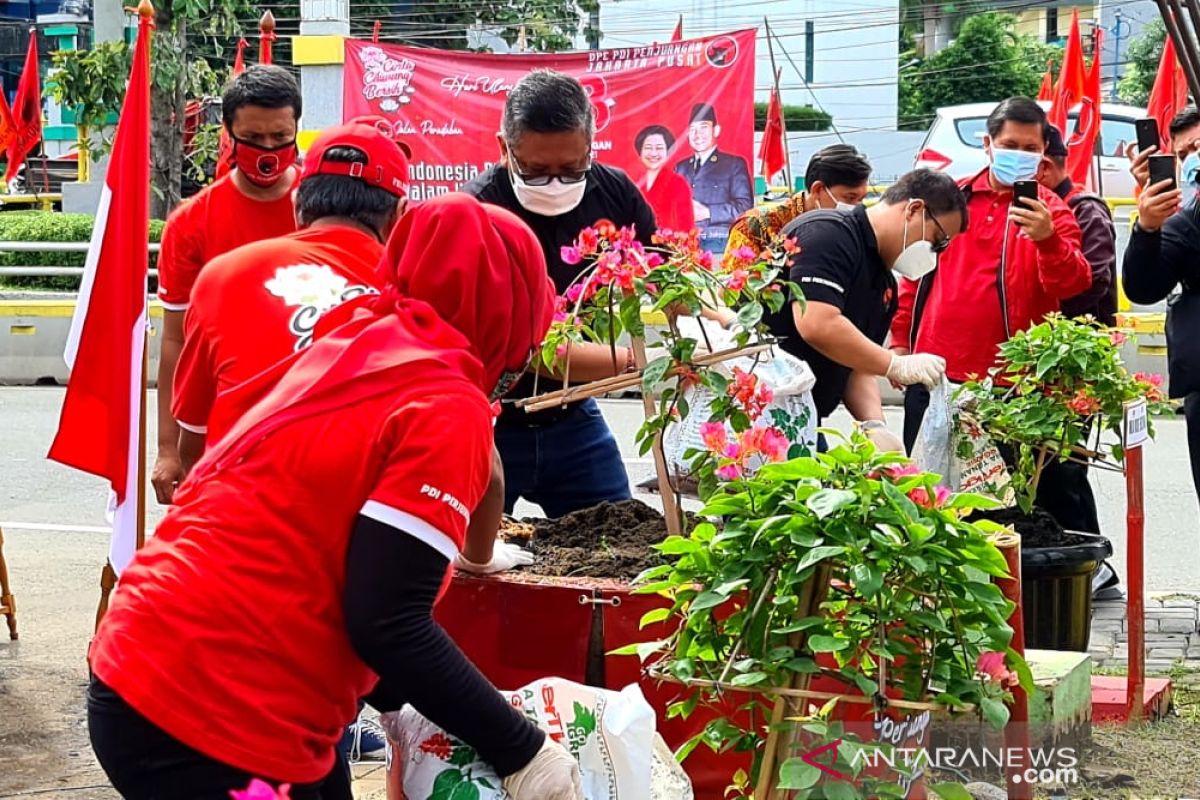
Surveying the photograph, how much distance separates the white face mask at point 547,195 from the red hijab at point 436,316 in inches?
69.4

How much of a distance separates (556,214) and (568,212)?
1.4 inches

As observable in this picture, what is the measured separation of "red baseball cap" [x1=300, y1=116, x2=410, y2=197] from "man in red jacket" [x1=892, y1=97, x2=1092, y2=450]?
3243mm

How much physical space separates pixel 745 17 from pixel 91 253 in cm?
4776

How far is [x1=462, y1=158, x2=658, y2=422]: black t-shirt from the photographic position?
14.0 feet

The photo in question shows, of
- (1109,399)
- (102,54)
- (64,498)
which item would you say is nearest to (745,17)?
(102,54)

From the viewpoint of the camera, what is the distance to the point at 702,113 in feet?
42.5

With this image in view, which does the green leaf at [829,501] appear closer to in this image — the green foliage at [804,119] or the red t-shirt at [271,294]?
the red t-shirt at [271,294]

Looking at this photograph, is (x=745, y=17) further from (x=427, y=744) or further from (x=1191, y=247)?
(x=427, y=744)

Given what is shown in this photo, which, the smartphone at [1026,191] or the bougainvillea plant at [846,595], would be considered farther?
the smartphone at [1026,191]

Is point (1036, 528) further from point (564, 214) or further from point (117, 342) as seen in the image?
point (117, 342)

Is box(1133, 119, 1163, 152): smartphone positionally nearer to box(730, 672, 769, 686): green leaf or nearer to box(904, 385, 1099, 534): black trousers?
box(904, 385, 1099, 534): black trousers

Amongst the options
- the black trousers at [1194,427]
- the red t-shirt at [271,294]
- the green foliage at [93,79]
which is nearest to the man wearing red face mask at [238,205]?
the red t-shirt at [271,294]

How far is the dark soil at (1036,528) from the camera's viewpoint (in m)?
5.20

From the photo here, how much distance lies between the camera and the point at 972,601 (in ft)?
8.09
